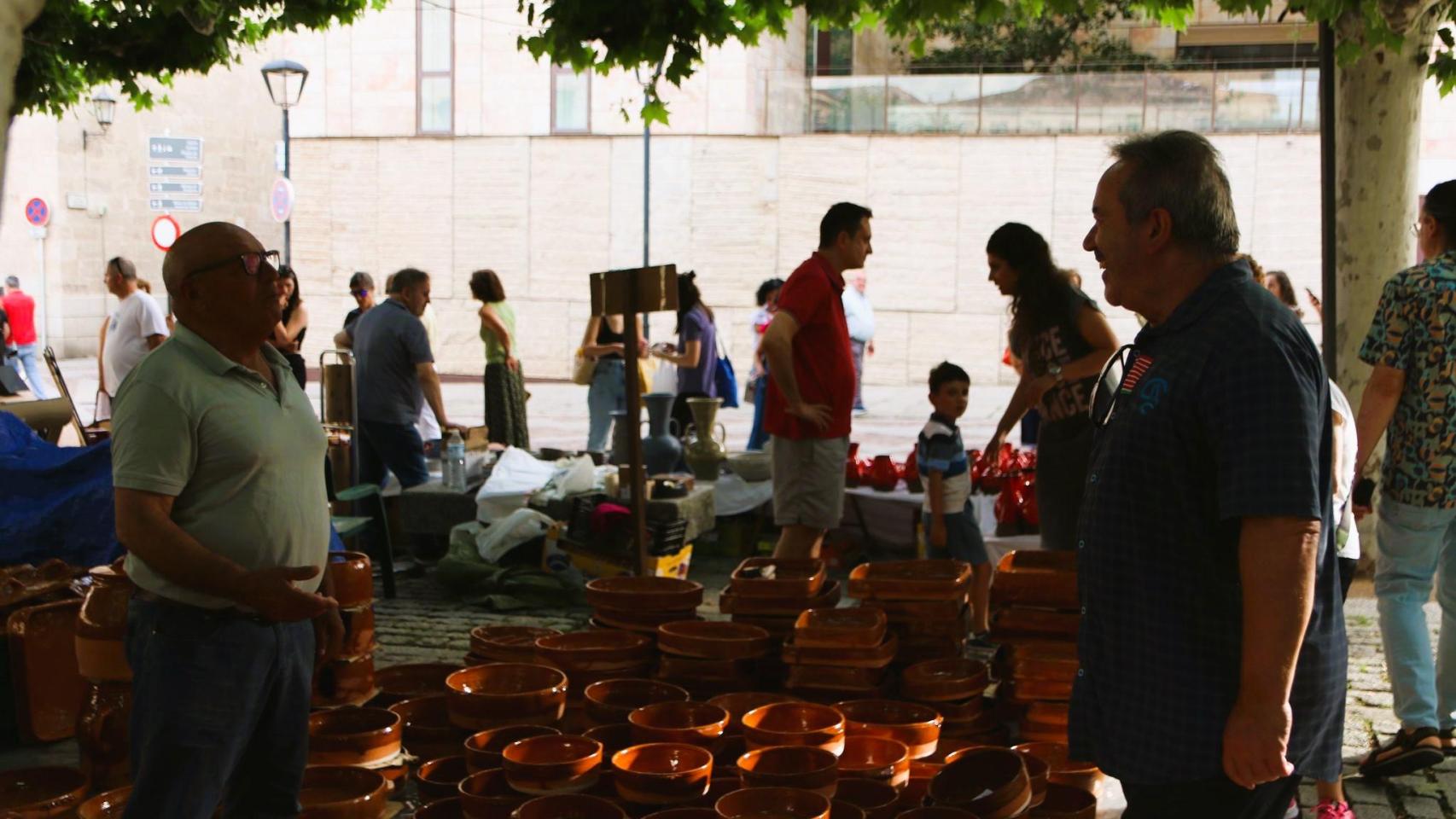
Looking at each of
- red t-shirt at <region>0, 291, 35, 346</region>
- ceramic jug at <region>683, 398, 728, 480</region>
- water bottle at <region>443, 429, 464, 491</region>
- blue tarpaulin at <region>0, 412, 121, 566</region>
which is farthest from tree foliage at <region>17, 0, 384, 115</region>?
red t-shirt at <region>0, 291, 35, 346</region>

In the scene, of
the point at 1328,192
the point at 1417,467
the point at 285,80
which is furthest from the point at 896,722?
the point at 285,80

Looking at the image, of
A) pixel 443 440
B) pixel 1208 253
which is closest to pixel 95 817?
pixel 1208 253

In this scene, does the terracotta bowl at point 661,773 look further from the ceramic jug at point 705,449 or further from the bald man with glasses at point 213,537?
the ceramic jug at point 705,449

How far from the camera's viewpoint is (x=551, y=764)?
370cm

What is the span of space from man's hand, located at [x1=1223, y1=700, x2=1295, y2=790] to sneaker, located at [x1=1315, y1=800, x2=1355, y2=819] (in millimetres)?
2276

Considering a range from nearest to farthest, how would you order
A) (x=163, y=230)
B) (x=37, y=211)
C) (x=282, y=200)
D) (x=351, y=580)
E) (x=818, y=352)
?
(x=351, y=580), (x=818, y=352), (x=282, y=200), (x=163, y=230), (x=37, y=211)

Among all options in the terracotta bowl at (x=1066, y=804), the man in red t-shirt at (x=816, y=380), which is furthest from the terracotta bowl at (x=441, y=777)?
the man in red t-shirt at (x=816, y=380)

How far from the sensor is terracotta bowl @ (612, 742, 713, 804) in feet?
12.0

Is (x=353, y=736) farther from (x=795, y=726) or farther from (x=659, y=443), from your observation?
(x=659, y=443)

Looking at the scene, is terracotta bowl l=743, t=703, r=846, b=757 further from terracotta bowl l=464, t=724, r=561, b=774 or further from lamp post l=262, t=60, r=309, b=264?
lamp post l=262, t=60, r=309, b=264

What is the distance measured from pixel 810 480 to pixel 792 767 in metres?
2.48

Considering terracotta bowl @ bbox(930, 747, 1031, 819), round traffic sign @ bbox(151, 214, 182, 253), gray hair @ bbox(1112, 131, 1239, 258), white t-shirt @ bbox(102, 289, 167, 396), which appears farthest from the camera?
round traffic sign @ bbox(151, 214, 182, 253)

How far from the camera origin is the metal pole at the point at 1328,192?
7020mm

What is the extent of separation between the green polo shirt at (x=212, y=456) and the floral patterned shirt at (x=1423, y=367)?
346 centimetres
